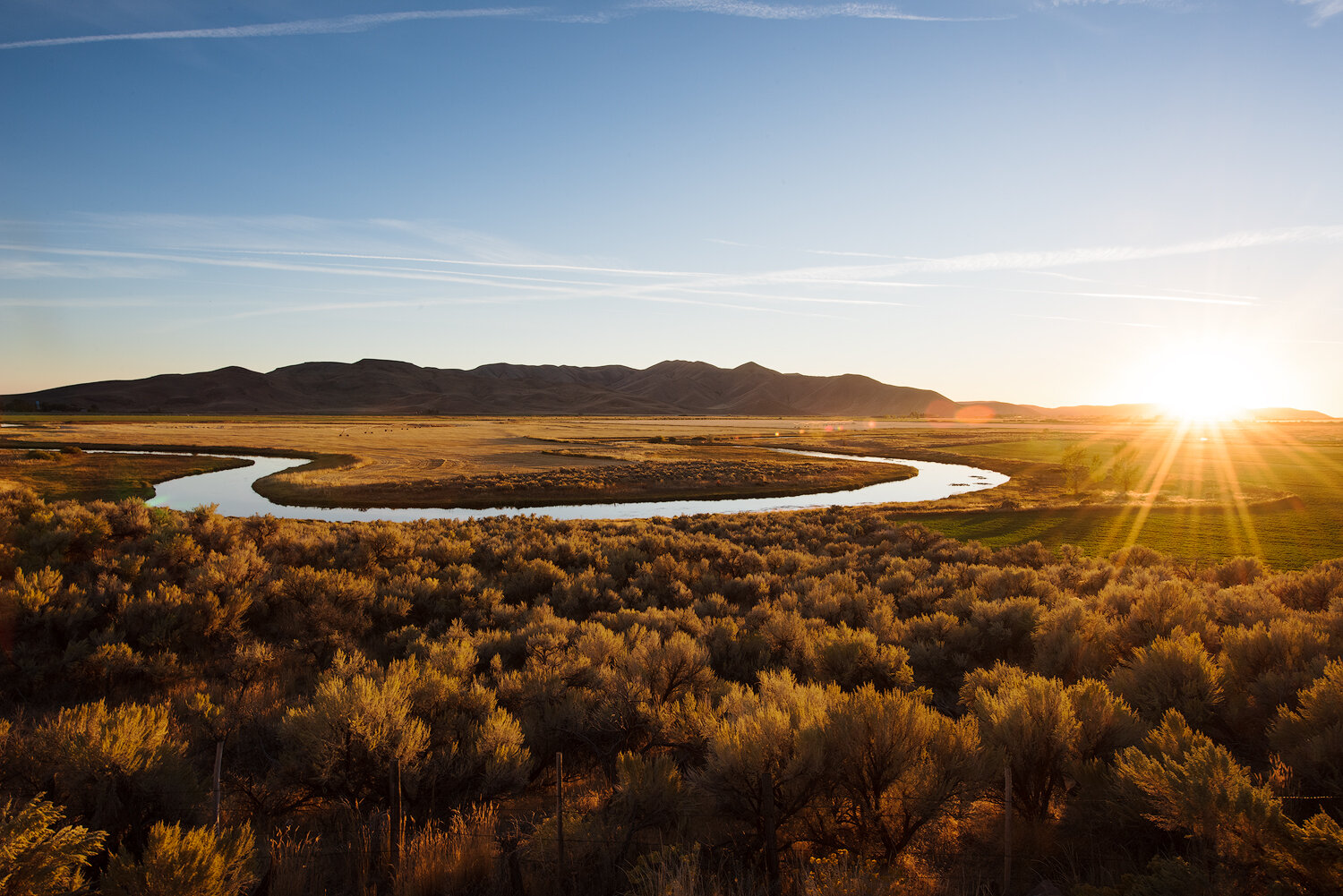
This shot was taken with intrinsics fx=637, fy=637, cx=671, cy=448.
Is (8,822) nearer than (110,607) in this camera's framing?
Yes

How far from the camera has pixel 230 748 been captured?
6691 millimetres

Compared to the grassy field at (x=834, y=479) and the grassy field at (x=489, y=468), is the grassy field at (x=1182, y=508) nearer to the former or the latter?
the grassy field at (x=834, y=479)

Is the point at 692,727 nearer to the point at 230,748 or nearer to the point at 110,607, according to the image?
the point at 230,748

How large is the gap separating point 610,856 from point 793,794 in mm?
1542

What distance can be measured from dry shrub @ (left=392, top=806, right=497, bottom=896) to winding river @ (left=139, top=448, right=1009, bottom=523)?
26.8 m

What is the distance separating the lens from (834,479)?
5209 cm

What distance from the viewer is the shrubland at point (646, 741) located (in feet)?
15.1

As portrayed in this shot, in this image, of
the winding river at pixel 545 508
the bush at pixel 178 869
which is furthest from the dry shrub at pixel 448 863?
the winding river at pixel 545 508

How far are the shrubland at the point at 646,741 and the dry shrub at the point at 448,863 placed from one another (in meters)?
0.03

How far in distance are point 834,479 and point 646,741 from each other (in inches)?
1849

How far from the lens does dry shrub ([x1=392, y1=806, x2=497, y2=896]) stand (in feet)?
15.3

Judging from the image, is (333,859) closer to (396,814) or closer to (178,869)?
(396,814)

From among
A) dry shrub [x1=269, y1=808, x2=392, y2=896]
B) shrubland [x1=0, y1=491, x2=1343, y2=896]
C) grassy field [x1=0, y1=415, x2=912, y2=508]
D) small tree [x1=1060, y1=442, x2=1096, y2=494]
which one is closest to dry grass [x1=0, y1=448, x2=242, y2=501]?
grassy field [x1=0, y1=415, x2=912, y2=508]

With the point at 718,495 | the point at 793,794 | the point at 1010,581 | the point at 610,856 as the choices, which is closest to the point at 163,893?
the point at 610,856
